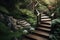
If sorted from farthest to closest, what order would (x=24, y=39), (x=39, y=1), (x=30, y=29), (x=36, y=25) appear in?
(x=39, y=1) → (x=36, y=25) → (x=30, y=29) → (x=24, y=39)

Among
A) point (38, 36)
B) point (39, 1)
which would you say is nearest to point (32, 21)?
point (38, 36)

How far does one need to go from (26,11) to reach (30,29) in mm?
2042

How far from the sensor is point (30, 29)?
7145 mm

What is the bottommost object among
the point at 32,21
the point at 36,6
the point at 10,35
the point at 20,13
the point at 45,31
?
the point at 10,35

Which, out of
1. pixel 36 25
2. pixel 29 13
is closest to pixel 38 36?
pixel 36 25

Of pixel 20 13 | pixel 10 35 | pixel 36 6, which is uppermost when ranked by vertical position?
pixel 36 6

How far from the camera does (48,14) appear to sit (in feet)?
31.3

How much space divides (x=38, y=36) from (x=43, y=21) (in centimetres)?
167

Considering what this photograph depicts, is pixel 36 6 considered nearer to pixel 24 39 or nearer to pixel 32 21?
pixel 32 21

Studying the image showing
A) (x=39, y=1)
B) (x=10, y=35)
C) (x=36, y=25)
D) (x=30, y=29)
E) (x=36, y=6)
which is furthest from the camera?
(x=39, y=1)

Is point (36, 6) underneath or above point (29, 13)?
above

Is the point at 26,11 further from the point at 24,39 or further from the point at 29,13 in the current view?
the point at 24,39

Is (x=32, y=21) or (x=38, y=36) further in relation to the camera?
(x=32, y=21)

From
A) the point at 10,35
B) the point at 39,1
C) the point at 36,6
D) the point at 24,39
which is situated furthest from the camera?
the point at 39,1
